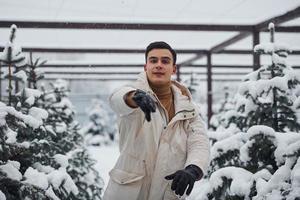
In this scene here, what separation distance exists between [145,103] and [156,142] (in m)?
0.48

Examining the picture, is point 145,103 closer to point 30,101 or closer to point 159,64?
point 159,64

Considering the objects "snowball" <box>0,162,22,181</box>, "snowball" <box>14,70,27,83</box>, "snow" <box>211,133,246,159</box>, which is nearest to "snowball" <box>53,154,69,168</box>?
"snowball" <box>14,70,27,83</box>

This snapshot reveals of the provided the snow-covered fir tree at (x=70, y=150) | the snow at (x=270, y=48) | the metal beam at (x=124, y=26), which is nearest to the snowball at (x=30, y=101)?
the snow-covered fir tree at (x=70, y=150)

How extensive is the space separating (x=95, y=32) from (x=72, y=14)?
73.4 inches

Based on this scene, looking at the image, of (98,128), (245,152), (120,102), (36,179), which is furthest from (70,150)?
(98,128)

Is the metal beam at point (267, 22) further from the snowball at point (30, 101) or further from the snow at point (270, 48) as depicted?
the snowball at point (30, 101)

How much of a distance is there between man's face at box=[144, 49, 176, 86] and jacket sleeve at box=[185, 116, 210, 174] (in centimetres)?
36

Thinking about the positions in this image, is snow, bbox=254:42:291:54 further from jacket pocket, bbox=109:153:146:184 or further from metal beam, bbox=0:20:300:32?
metal beam, bbox=0:20:300:32

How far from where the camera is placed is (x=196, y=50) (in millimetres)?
10820

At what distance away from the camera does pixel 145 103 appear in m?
2.30

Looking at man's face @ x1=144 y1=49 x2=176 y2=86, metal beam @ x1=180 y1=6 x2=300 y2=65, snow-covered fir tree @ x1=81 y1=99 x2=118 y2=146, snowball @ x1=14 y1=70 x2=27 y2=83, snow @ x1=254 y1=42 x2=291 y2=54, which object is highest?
metal beam @ x1=180 y1=6 x2=300 y2=65

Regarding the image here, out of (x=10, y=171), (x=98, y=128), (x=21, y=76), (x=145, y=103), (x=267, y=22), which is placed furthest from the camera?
(x=98, y=128)

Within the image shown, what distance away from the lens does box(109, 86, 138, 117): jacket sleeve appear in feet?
8.33

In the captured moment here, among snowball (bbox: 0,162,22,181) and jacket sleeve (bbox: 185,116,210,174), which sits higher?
jacket sleeve (bbox: 185,116,210,174)
